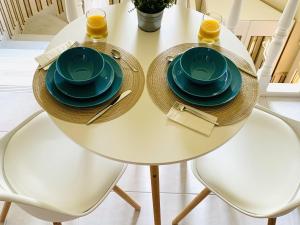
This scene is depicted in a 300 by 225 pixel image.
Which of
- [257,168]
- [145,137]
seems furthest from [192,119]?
[257,168]

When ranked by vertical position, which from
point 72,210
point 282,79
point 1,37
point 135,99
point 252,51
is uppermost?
point 135,99

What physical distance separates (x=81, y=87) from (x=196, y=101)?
0.34 m

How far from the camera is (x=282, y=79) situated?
3.40 m

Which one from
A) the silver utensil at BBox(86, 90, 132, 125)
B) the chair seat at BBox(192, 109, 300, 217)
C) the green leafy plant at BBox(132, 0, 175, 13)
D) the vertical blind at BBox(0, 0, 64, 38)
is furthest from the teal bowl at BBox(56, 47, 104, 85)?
the vertical blind at BBox(0, 0, 64, 38)

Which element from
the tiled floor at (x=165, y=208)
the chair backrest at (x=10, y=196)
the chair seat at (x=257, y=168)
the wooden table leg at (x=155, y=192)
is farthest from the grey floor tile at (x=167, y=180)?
the chair backrest at (x=10, y=196)

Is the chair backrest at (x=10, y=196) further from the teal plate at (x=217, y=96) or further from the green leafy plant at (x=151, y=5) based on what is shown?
the green leafy plant at (x=151, y=5)

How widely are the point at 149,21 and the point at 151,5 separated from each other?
76 millimetres

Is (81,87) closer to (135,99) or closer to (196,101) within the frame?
(135,99)

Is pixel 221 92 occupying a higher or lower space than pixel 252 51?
higher

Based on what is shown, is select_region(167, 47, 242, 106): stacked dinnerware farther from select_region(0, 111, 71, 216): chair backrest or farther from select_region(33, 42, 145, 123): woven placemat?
select_region(0, 111, 71, 216): chair backrest

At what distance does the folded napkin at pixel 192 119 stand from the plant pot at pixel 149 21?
0.34 metres

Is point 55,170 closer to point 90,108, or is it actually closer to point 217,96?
point 90,108

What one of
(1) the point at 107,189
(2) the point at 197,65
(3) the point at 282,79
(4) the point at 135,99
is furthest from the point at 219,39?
(3) the point at 282,79

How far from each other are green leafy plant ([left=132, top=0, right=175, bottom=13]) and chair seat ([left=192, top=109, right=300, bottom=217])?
0.54 metres
